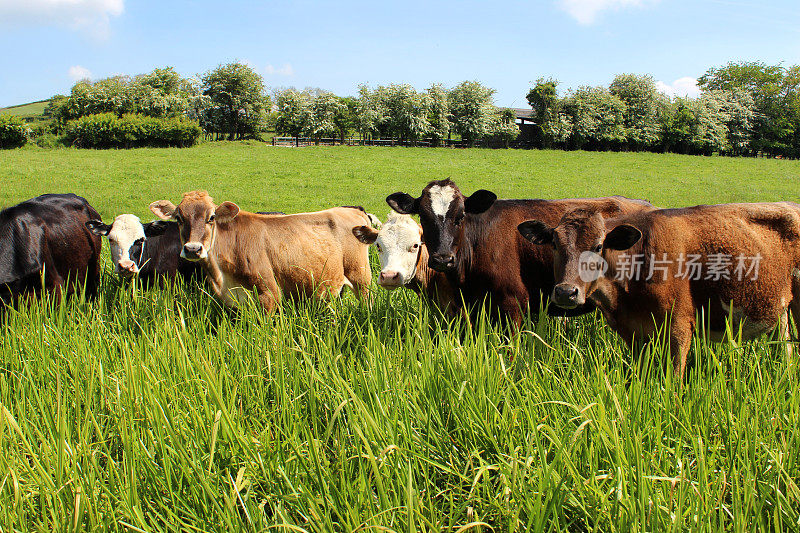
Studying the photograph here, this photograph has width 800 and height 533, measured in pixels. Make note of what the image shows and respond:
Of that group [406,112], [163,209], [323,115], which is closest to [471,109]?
[406,112]

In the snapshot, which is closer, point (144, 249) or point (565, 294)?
point (565, 294)

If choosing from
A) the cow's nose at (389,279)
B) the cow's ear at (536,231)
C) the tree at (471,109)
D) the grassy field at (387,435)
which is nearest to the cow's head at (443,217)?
the cow's nose at (389,279)

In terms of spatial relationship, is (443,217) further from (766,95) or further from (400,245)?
(766,95)

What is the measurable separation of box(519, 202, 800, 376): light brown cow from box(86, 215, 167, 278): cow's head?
14.5ft

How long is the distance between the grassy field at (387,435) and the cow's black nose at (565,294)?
0.35 m

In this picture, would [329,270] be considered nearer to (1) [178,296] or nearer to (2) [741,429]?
(1) [178,296]

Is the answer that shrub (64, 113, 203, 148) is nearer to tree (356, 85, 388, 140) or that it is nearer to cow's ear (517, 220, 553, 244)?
tree (356, 85, 388, 140)

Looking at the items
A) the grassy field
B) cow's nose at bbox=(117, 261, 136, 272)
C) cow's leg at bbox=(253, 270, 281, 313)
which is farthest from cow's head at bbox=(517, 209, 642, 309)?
cow's nose at bbox=(117, 261, 136, 272)

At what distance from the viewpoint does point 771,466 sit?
2531 mm

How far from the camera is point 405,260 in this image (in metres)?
4.46

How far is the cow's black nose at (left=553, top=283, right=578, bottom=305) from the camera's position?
346cm

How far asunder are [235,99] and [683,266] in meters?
64.5

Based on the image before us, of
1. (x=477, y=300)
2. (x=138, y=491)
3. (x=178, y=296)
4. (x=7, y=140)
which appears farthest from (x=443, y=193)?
(x=7, y=140)

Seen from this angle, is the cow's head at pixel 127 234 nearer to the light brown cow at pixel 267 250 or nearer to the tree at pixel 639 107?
the light brown cow at pixel 267 250
